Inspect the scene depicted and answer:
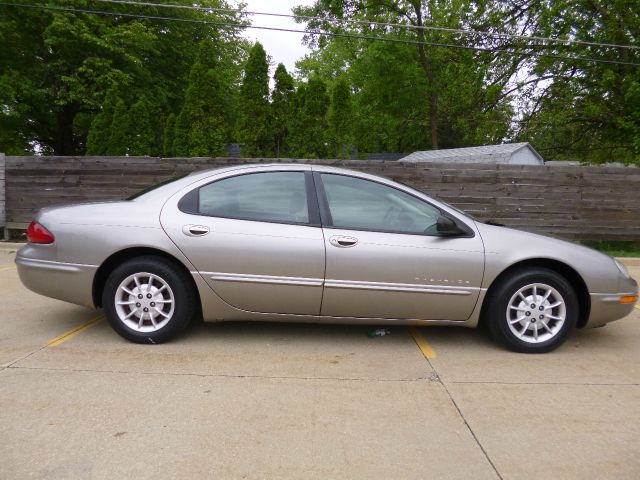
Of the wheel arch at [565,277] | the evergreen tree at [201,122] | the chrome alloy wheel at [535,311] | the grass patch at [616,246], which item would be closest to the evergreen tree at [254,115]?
the evergreen tree at [201,122]

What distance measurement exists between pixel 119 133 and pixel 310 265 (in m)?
12.0

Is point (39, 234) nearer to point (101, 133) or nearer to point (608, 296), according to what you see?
point (608, 296)

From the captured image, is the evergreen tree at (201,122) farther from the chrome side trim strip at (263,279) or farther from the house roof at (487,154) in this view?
the chrome side trim strip at (263,279)

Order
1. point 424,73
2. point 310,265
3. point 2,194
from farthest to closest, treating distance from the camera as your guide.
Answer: point 424,73, point 2,194, point 310,265

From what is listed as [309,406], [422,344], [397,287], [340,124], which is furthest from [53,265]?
[340,124]

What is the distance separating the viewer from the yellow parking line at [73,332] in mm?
4270

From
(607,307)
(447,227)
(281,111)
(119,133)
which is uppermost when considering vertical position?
(281,111)

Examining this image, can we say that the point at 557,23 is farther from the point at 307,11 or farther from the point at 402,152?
the point at 402,152

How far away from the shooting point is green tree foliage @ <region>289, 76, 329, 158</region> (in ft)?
40.8

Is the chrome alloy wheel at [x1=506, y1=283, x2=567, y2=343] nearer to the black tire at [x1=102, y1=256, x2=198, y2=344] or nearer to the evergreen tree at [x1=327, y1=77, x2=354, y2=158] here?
the black tire at [x1=102, y1=256, x2=198, y2=344]

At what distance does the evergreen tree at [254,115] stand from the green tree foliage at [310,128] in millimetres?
679

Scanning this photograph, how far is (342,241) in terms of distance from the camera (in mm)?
4094

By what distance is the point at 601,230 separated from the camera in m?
10.4

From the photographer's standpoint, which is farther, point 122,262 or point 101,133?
point 101,133
